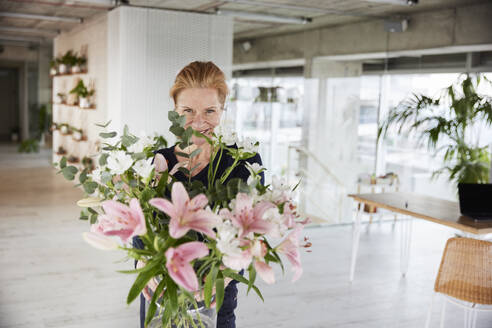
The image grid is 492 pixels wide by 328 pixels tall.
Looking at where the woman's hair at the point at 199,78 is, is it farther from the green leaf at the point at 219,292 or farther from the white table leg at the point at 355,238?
the white table leg at the point at 355,238

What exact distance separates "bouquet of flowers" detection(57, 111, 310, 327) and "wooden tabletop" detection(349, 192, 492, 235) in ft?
9.26

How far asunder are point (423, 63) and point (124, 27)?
378 cm

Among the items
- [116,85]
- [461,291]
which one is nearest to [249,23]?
[116,85]

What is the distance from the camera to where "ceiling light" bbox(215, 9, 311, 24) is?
6445 millimetres

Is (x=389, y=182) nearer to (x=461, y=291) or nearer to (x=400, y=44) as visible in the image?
(x=400, y=44)

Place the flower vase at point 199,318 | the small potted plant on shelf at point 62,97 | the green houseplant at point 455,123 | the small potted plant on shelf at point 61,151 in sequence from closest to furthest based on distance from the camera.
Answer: the flower vase at point 199,318
the green houseplant at point 455,123
the small potted plant on shelf at point 62,97
the small potted plant on shelf at point 61,151

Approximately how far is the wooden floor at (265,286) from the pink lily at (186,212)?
2.93 meters

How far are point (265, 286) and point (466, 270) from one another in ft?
6.22

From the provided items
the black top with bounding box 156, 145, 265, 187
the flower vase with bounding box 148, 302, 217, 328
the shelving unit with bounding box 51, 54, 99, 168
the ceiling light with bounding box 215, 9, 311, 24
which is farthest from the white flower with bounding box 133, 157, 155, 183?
the shelving unit with bounding box 51, 54, 99, 168

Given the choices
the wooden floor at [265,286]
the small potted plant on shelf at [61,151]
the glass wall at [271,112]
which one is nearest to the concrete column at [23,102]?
the small potted plant on shelf at [61,151]

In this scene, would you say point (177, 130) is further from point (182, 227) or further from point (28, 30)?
point (28, 30)

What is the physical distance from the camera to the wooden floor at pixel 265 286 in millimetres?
3811

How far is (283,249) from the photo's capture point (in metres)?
1.07

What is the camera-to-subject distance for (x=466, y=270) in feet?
10.0
